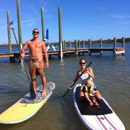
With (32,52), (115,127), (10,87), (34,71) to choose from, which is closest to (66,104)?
(34,71)

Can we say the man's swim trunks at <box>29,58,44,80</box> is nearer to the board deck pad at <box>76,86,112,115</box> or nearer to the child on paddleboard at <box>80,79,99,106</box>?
the child on paddleboard at <box>80,79,99,106</box>

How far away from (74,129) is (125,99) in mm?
2904

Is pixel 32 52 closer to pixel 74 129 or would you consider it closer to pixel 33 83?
pixel 33 83

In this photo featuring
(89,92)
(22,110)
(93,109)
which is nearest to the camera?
(93,109)

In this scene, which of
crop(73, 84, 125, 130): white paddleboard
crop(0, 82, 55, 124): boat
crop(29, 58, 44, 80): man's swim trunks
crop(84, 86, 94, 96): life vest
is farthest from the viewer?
crop(29, 58, 44, 80): man's swim trunks

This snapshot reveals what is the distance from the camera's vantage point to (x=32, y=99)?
17.7 feet

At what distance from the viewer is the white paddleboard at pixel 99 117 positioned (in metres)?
3.69

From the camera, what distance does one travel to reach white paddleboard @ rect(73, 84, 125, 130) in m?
3.69

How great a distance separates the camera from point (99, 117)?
405cm

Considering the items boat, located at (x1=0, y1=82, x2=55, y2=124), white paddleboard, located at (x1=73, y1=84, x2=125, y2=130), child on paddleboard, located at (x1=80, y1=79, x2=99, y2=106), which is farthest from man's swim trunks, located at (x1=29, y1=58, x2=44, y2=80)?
white paddleboard, located at (x1=73, y1=84, x2=125, y2=130)

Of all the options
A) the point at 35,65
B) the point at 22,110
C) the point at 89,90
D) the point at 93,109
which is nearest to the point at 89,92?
the point at 89,90

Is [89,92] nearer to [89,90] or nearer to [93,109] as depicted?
[89,90]

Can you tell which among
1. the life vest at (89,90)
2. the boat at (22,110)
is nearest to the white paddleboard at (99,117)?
the life vest at (89,90)

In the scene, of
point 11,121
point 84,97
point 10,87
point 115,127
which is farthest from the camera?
point 10,87
